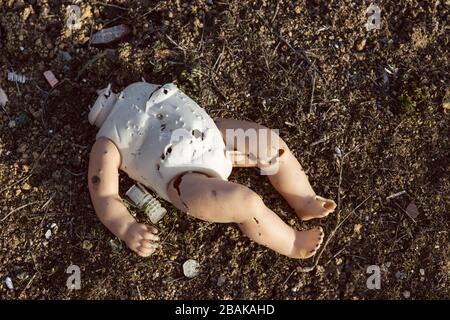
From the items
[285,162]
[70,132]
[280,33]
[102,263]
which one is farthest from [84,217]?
[280,33]

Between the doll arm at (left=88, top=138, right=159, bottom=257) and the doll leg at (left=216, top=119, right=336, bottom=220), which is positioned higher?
the doll arm at (left=88, top=138, right=159, bottom=257)

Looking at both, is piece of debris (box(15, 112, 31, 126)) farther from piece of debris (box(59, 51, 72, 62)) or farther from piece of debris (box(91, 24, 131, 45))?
piece of debris (box(91, 24, 131, 45))

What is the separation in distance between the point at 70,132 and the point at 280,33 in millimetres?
1291

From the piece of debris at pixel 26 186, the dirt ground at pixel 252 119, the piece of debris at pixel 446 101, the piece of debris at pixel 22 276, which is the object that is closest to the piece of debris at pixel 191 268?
the dirt ground at pixel 252 119

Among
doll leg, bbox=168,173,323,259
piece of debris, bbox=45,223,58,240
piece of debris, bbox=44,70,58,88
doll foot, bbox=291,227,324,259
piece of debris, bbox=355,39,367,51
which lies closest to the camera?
doll leg, bbox=168,173,323,259

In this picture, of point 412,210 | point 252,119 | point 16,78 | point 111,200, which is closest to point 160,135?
point 111,200

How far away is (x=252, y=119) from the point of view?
11.2ft

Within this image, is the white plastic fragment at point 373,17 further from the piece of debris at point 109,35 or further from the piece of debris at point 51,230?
the piece of debris at point 51,230

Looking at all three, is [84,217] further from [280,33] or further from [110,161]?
[280,33]

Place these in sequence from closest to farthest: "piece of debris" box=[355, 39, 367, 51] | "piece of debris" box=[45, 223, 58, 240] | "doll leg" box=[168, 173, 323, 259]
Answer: "doll leg" box=[168, 173, 323, 259] → "piece of debris" box=[45, 223, 58, 240] → "piece of debris" box=[355, 39, 367, 51]

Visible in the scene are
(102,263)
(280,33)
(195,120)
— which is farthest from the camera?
(280,33)

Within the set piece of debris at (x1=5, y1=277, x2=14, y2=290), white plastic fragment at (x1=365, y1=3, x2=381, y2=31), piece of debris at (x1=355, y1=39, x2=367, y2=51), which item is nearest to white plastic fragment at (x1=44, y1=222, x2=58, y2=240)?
piece of debris at (x1=5, y1=277, x2=14, y2=290)

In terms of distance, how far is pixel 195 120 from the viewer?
119 inches

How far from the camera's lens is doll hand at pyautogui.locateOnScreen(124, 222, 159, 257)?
3066 millimetres
